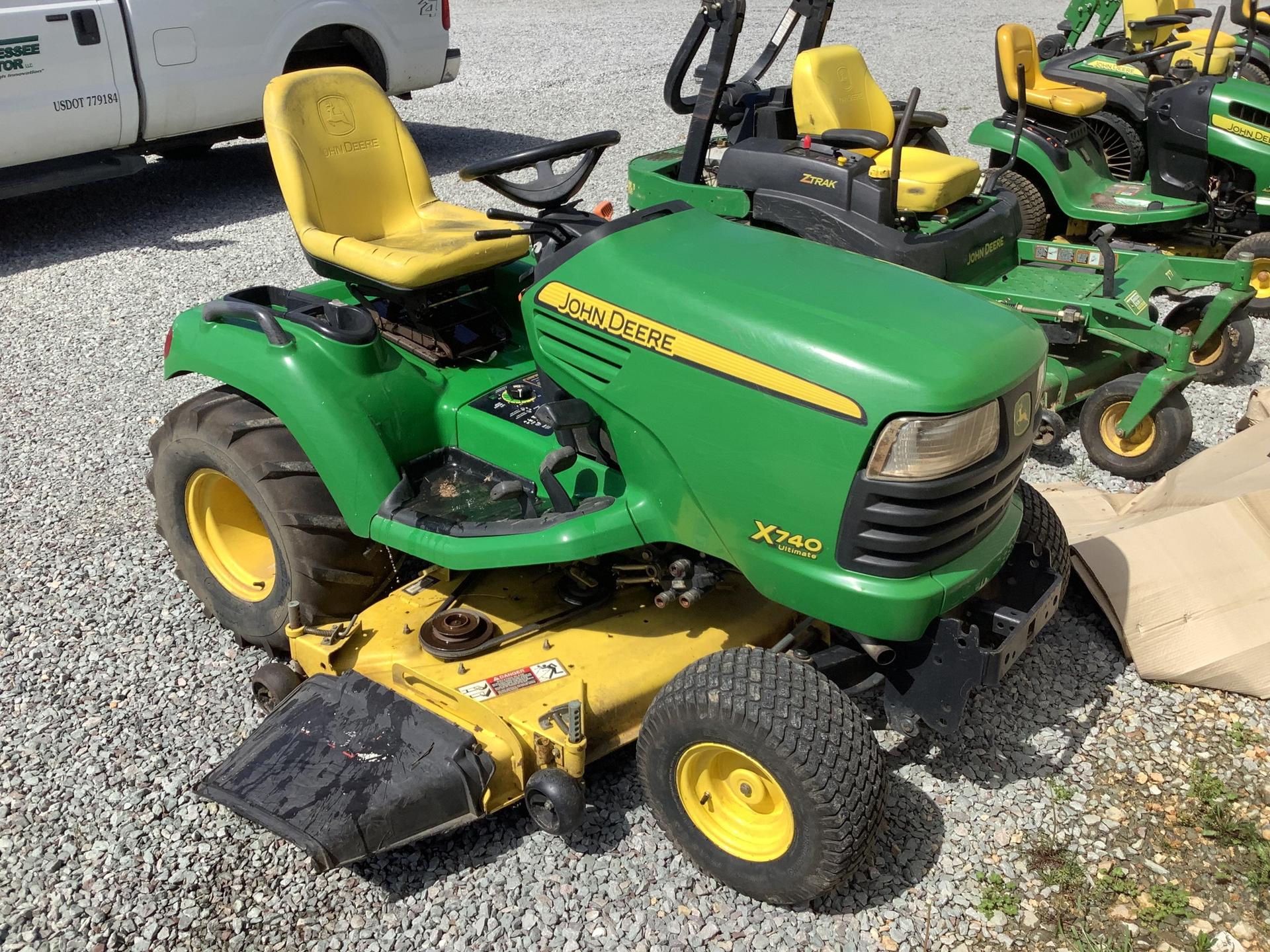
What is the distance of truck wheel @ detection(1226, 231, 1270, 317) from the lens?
534cm

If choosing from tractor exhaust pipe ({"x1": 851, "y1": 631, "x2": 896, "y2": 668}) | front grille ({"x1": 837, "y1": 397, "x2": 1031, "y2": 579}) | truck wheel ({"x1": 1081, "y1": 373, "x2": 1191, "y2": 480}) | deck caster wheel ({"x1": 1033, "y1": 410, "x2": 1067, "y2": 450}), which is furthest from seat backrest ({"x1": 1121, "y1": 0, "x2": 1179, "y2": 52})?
tractor exhaust pipe ({"x1": 851, "y1": 631, "x2": 896, "y2": 668})

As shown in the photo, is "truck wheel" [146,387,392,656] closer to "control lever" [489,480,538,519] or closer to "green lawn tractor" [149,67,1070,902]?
"green lawn tractor" [149,67,1070,902]

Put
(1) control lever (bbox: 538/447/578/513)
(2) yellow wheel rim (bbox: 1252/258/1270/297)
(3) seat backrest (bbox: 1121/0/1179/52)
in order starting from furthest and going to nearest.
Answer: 1. (3) seat backrest (bbox: 1121/0/1179/52)
2. (2) yellow wheel rim (bbox: 1252/258/1270/297)
3. (1) control lever (bbox: 538/447/578/513)

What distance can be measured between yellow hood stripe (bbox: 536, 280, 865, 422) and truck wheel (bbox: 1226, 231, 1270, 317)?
4.13m

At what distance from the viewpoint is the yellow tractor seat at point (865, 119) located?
4.74 meters

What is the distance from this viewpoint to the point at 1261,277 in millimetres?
5480

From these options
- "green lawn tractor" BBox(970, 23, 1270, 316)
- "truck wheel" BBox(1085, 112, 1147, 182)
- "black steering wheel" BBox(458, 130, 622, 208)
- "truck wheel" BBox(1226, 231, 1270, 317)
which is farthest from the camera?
"truck wheel" BBox(1085, 112, 1147, 182)

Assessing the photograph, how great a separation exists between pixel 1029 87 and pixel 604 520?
4973 mm

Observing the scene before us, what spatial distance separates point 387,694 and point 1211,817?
186cm

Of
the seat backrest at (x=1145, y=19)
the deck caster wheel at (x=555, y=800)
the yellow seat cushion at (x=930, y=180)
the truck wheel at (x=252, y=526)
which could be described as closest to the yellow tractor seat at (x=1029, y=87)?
the seat backrest at (x=1145, y=19)

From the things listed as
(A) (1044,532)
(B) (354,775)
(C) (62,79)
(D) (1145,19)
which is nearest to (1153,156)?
(D) (1145,19)

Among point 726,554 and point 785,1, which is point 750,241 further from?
point 785,1

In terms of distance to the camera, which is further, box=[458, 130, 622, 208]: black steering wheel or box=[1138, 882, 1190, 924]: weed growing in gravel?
box=[458, 130, 622, 208]: black steering wheel

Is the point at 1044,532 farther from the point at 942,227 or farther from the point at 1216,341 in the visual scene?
the point at 1216,341
